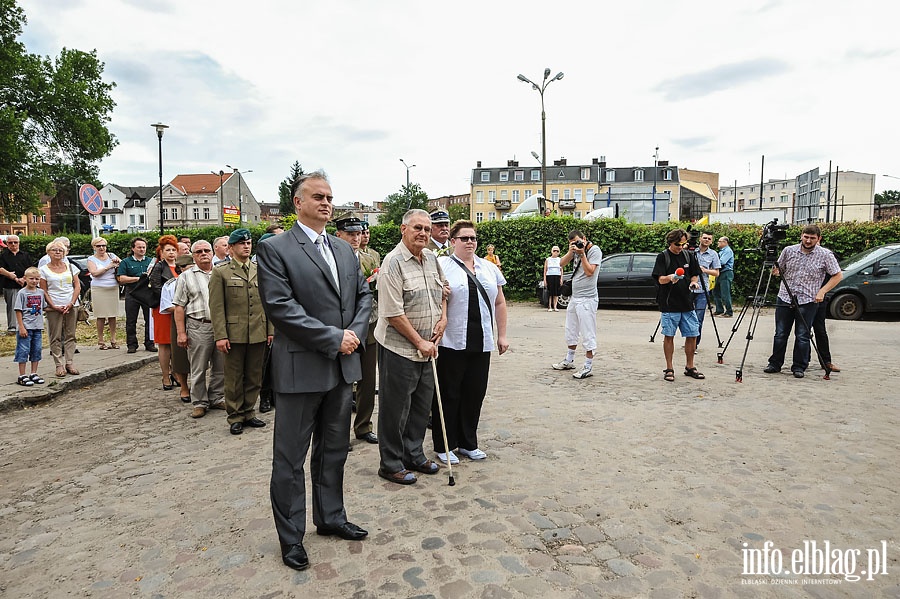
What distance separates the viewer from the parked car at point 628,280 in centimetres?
1557

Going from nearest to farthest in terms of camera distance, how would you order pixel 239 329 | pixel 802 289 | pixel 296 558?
pixel 296 558
pixel 239 329
pixel 802 289

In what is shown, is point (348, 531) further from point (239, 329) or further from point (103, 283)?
point (103, 283)

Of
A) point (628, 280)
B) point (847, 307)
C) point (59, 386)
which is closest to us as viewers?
point (59, 386)

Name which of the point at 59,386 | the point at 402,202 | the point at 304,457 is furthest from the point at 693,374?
the point at 402,202

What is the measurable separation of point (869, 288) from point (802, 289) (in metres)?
7.15

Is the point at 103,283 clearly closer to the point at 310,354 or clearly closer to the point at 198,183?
the point at 310,354

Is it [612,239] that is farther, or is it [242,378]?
[612,239]

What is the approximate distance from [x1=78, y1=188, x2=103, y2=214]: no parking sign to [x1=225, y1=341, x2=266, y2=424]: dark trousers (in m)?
8.27

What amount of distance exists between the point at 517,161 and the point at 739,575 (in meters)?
98.2

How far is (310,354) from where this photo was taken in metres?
3.12

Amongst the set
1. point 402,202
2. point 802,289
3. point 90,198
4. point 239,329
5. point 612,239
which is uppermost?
point 402,202

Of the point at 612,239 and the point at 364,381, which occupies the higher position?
the point at 612,239

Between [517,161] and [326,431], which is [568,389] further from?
[517,161]

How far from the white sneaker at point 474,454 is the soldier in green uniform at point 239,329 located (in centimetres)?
225
